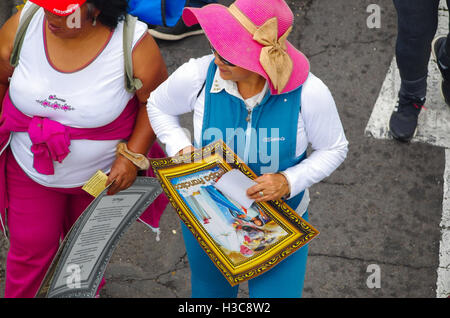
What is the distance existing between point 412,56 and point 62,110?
2339 millimetres

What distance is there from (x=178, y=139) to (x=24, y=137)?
0.80 meters

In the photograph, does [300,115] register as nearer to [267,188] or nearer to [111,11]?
[267,188]

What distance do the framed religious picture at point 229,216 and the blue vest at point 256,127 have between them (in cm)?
9

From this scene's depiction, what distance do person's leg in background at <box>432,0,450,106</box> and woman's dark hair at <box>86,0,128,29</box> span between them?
234cm

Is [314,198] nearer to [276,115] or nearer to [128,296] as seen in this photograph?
[128,296]

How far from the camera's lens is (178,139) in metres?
2.73

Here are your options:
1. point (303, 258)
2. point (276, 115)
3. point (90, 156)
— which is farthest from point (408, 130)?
point (90, 156)

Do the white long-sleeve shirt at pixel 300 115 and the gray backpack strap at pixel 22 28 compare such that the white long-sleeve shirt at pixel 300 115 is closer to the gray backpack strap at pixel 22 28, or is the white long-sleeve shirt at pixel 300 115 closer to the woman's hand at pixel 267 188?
the woman's hand at pixel 267 188

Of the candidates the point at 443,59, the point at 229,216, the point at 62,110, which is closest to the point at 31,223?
the point at 62,110

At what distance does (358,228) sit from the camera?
4051 millimetres

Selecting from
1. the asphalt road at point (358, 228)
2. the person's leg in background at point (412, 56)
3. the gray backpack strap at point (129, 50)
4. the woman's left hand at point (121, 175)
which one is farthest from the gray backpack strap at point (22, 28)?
the person's leg in background at point (412, 56)

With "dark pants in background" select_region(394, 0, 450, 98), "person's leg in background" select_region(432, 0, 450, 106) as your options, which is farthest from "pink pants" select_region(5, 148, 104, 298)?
"person's leg in background" select_region(432, 0, 450, 106)

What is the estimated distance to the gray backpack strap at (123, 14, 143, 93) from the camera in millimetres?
2688

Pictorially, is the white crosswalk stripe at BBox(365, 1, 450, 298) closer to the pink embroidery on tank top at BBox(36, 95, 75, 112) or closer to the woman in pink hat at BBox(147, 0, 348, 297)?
the woman in pink hat at BBox(147, 0, 348, 297)
